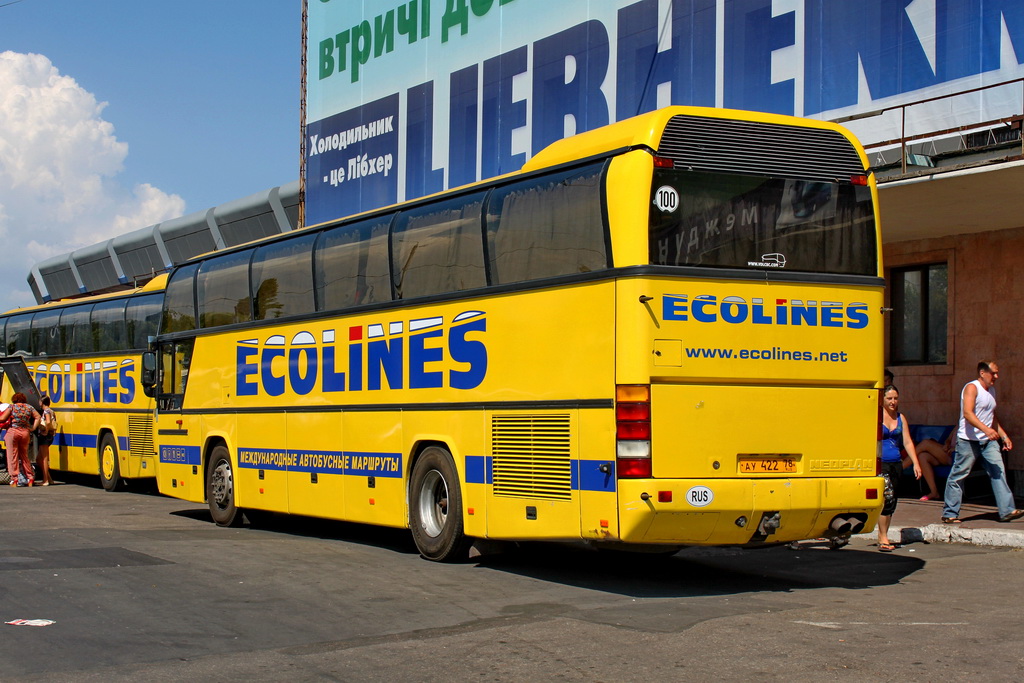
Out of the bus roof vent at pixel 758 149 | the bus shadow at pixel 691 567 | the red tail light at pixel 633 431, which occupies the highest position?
the bus roof vent at pixel 758 149

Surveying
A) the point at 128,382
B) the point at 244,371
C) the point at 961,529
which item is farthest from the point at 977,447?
the point at 128,382

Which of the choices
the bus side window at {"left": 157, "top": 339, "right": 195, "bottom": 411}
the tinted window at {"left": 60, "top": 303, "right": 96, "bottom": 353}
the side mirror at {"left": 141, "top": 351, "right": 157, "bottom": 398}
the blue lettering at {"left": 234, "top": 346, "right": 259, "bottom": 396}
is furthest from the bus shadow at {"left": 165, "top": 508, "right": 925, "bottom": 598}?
the tinted window at {"left": 60, "top": 303, "right": 96, "bottom": 353}

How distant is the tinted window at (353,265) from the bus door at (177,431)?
384 cm

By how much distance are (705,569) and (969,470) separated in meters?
4.48

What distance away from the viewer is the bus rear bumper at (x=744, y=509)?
30.7 ft

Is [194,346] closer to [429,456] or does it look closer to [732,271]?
[429,456]

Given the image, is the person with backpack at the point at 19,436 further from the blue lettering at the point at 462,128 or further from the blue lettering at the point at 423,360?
the blue lettering at the point at 423,360

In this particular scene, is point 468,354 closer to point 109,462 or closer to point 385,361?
point 385,361

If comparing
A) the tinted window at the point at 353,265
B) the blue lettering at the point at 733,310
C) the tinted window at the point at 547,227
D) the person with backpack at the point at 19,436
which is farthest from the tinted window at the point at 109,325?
the blue lettering at the point at 733,310

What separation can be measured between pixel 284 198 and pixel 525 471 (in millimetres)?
29237

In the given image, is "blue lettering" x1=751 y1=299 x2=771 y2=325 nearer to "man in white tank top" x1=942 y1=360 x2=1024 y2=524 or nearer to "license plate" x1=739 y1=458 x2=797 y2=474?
"license plate" x1=739 y1=458 x2=797 y2=474

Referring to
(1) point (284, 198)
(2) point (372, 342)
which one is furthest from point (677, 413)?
(1) point (284, 198)

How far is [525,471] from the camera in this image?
10.6 meters

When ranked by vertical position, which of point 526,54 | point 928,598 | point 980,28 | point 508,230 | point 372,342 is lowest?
point 928,598
